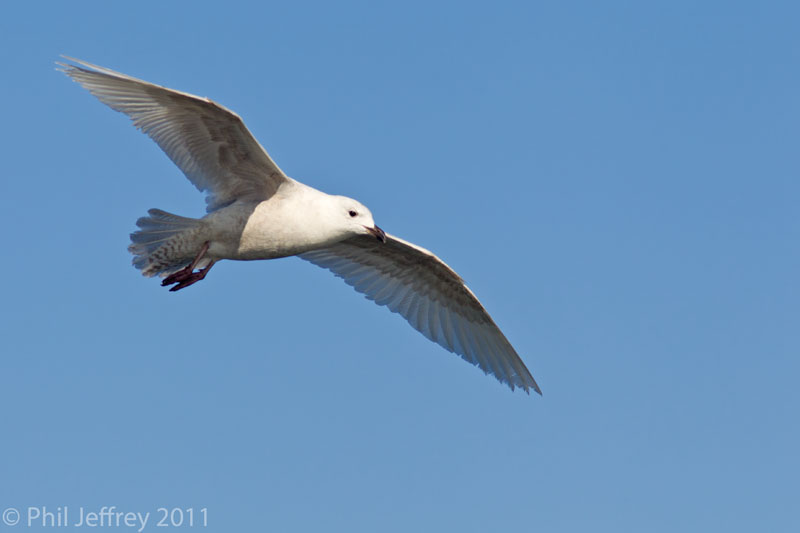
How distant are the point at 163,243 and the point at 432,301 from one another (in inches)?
168

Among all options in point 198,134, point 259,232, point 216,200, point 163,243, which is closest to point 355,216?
point 259,232

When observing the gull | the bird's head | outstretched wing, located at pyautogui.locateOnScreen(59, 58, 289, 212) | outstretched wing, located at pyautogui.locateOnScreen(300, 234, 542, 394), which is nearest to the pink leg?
the gull

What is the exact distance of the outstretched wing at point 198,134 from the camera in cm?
1358

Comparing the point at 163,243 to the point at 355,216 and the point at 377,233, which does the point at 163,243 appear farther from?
the point at 377,233

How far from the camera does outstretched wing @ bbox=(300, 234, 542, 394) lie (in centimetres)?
1686

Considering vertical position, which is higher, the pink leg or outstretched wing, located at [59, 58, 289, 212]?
outstretched wing, located at [59, 58, 289, 212]

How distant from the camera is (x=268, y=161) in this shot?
553 inches

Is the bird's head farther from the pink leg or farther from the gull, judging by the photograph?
the pink leg

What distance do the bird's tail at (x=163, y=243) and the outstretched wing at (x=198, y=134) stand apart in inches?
18.3

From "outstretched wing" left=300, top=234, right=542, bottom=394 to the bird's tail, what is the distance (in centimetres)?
271

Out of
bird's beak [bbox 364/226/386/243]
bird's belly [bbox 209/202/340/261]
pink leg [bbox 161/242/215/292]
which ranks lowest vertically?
pink leg [bbox 161/242/215/292]

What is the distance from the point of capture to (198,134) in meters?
14.1

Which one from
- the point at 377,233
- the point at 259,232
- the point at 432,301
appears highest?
the point at 432,301

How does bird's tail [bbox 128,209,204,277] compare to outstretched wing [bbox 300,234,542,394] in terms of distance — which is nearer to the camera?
bird's tail [bbox 128,209,204,277]
